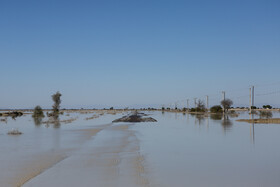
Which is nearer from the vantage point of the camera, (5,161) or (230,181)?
(230,181)

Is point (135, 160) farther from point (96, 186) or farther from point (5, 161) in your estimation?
point (5, 161)

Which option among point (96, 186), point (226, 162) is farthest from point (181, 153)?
point (96, 186)

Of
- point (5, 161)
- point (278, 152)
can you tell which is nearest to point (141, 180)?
point (5, 161)

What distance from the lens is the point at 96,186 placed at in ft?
33.3

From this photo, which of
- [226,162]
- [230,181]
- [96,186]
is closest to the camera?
[96,186]

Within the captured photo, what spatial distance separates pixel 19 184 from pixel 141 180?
14.8ft

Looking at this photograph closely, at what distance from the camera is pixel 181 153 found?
680 inches

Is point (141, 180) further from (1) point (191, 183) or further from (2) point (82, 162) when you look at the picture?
(2) point (82, 162)

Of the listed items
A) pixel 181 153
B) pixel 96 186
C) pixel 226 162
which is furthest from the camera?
pixel 181 153

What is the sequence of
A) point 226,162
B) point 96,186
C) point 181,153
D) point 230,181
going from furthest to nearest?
point 181,153, point 226,162, point 230,181, point 96,186

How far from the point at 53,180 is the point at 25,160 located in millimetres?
4928

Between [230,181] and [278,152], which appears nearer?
[230,181]

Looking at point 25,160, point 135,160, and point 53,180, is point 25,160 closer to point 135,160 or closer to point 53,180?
point 53,180

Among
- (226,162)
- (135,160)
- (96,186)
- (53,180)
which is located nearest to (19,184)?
(53,180)
